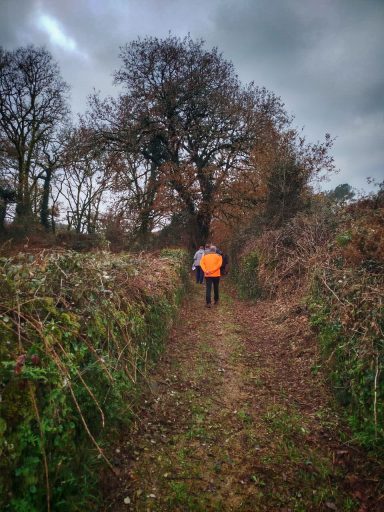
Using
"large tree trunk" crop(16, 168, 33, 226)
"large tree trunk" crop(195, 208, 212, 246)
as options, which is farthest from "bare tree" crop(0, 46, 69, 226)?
"large tree trunk" crop(195, 208, 212, 246)

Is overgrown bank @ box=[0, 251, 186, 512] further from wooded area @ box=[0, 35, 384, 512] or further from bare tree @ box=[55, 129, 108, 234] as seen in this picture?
bare tree @ box=[55, 129, 108, 234]

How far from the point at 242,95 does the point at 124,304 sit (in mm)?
20034

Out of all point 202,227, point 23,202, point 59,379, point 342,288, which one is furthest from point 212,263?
point 23,202

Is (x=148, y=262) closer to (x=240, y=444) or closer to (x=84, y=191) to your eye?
(x=240, y=444)

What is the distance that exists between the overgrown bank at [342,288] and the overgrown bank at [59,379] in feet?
8.87

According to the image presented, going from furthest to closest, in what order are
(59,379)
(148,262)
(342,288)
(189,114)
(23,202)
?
(23,202) < (189,114) < (148,262) < (342,288) < (59,379)

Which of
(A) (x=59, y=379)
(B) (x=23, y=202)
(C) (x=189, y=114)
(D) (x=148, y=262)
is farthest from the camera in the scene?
(B) (x=23, y=202)

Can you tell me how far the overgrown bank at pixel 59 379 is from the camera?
82.1 inches

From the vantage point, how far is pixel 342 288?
527 cm

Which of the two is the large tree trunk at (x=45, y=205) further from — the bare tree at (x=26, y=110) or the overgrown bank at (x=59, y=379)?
the overgrown bank at (x=59, y=379)

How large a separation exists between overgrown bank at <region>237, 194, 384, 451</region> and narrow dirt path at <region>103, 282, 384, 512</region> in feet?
1.30

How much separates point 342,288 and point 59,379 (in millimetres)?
Answer: 4668

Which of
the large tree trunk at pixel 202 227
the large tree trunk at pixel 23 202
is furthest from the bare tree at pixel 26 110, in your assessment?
the large tree trunk at pixel 202 227

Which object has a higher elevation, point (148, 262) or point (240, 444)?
point (148, 262)
